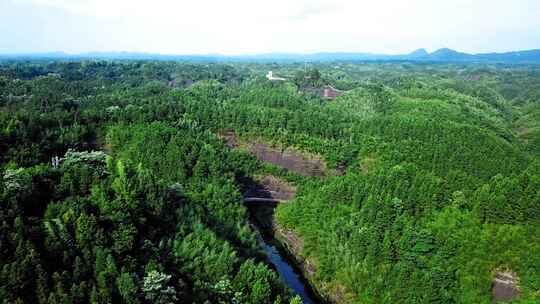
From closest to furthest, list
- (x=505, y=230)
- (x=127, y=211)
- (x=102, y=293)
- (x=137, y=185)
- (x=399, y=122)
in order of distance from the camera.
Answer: (x=102, y=293) < (x=127, y=211) < (x=137, y=185) < (x=505, y=230) < (x=399, y=122)

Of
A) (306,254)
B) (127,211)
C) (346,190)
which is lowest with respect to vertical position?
(306,254)

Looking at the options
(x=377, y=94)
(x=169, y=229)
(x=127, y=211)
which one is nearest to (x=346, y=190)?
(x=169, y=229)

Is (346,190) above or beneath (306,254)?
above

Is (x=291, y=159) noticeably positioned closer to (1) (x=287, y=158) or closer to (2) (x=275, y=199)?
(1) (x=287, y=158)

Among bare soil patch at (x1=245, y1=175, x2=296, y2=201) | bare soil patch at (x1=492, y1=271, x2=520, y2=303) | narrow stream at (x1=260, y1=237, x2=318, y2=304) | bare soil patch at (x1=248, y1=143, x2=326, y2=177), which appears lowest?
narrow stream at (x1=260, y1=237, x2=318, y2=304)

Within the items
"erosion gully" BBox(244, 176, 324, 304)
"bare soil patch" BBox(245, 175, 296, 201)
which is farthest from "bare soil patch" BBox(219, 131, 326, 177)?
"erosion gully" BBox(244, 176, 324, 304)

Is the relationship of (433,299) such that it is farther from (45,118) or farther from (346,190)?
(45,118)

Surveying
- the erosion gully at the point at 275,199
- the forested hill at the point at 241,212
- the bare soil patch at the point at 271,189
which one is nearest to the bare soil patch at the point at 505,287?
the forested hill at the point at 241,212

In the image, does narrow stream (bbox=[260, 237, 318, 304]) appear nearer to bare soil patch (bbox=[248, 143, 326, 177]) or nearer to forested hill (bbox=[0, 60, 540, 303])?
forested hill (bbox=[0, 60, 540, 303])

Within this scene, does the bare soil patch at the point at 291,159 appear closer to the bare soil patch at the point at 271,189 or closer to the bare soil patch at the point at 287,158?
the bare soil patch at the point at 287,158
